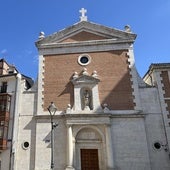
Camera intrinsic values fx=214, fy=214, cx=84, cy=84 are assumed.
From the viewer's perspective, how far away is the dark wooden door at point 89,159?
14.5m

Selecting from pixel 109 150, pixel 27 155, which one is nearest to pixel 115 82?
pixel 109 150

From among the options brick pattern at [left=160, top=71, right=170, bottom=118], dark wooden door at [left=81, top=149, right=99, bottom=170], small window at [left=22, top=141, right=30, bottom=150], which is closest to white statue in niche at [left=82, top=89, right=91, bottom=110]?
dark wooden door at [left=81, top=149, right=99, bottom=170]

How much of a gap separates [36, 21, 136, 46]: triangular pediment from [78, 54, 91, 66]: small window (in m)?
1.57

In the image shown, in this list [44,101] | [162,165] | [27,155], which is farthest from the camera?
[44,101]

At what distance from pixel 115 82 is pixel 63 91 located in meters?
4.03

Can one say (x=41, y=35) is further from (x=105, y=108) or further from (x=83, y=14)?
(x=105, y=108)

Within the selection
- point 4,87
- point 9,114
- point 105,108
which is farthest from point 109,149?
point 4,87

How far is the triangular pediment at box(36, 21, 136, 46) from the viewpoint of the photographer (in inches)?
702

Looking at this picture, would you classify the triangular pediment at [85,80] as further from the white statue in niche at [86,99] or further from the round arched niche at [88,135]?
the round arched niche at [88,135]

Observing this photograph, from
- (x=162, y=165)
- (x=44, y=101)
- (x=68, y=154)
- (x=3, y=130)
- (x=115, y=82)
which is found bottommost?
(x=162, y=165)

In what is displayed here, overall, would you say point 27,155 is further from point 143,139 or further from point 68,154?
point 143,139

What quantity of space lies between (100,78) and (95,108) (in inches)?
98.2

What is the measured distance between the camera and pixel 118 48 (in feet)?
56.9

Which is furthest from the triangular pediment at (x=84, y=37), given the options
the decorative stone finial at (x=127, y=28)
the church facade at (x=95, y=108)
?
the decorative stone finial at (x=127, y=28)
